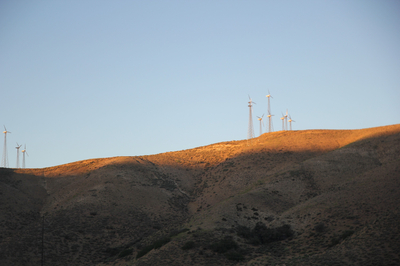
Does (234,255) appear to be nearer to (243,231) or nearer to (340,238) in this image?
(243,231)

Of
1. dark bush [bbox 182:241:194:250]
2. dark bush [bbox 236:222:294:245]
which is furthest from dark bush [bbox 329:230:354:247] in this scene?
dark bush [bbox 182:241:194:250]

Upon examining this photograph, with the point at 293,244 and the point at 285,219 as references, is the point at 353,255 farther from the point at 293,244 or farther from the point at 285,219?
the point at 285,219

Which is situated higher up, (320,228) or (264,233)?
(320,228)

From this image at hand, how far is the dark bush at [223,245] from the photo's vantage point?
44.6m

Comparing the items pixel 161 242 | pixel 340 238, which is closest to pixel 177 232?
pixel 161 242

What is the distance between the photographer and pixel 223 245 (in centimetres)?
4544

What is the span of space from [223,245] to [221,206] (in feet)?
49.8

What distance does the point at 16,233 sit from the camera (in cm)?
5753

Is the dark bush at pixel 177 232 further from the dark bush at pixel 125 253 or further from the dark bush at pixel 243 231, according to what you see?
the dark bush at pixel 243 231

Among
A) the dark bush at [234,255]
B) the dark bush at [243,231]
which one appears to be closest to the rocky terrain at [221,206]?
the dark bush at [234,255]

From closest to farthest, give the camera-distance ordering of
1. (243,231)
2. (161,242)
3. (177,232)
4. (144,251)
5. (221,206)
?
(144,251), (161,242), (243,231), (177,232), (221,206)

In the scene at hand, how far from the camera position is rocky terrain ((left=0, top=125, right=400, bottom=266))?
42844mm

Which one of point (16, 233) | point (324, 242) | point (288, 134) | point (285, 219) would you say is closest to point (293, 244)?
point (324, 242)

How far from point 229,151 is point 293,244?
2575 inches
